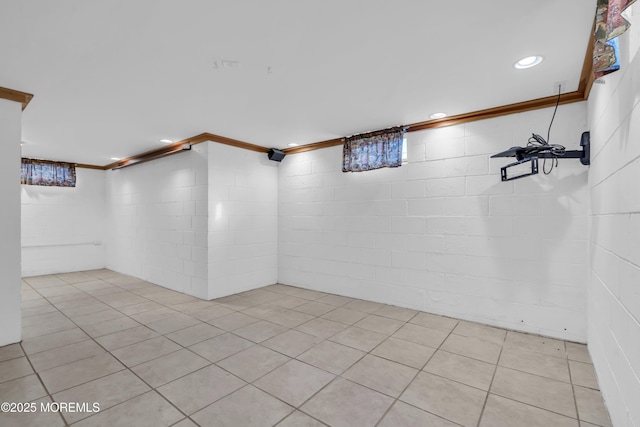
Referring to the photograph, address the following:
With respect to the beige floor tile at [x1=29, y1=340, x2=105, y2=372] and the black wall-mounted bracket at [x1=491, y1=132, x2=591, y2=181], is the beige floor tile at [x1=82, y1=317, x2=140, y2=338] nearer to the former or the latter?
the beige floor tile at [x1=29, y1=340, x2=105, y2=372]

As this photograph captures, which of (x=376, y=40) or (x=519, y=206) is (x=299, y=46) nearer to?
(x=376, y=40)

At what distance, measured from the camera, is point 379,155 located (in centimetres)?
392

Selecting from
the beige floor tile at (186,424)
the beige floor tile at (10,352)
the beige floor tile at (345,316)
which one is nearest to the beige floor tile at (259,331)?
the beige floor tile at (345,316)

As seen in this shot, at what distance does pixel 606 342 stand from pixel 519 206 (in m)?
1.48

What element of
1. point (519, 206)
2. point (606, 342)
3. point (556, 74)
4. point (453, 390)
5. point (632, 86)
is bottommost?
point (453, 390)

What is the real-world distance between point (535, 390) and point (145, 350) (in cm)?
321

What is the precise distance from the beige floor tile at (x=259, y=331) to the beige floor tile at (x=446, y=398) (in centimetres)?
148

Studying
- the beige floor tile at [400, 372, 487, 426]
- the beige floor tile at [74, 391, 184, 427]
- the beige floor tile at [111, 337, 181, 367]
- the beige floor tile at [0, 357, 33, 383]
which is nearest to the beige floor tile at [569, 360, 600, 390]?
the beige floor tile at [400, 372, 487, 426]

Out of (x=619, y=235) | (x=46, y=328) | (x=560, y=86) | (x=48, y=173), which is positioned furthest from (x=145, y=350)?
(x=48, y=173)

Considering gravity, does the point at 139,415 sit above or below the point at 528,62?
below

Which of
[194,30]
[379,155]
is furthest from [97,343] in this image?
[379,155]

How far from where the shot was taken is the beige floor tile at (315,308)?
366 centimetres

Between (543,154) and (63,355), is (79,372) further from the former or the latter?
(543,154)

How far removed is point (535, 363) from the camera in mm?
2389
